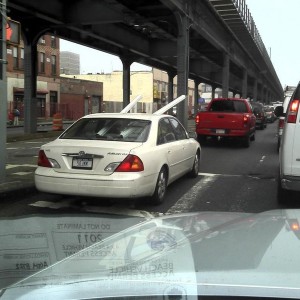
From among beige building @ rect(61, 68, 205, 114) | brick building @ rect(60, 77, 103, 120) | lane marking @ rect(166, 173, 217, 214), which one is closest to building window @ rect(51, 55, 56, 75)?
brick building @ rect(60, 77, 103, 120)

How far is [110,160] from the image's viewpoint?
6.67 meters

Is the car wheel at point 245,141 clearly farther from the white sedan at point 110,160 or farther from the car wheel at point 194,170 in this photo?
the white sedan at point 110,160

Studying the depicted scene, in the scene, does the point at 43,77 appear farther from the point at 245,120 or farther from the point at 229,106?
the point at 245,120

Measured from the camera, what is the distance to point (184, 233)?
3043mm

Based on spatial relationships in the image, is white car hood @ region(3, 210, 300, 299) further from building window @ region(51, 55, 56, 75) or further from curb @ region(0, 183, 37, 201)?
building window @ region(51, 55, 56, 75)

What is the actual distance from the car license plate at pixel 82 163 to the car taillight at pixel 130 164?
42cm

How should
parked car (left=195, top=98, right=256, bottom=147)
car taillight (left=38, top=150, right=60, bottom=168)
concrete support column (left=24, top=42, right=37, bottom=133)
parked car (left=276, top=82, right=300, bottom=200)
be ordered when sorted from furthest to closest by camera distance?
concrete support column (left=24, top=42, right=37, bottom=133) < parked car (left=195, top=98, right=256, bottom=147) < car taillight (left=38, top=150, right=60, bottom=168) < parked car (left=276, top=82, right=300, bottom=200)

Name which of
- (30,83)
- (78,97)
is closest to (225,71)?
(30,83)

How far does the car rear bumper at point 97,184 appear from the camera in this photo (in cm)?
659

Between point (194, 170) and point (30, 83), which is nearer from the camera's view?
point (194, 170)

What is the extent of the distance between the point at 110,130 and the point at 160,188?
128cm

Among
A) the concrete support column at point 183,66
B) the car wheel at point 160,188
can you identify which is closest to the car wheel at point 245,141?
the concrete support column at point 183,66

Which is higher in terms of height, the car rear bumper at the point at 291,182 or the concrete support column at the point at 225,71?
the concrete support column at the point at 225,71

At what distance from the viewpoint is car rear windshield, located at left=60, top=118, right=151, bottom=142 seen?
737 cm
